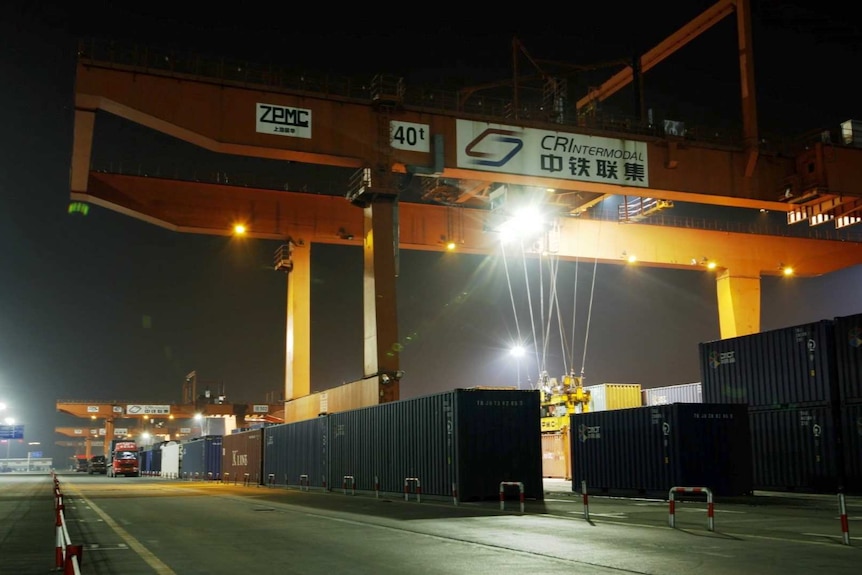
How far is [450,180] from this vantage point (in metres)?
32.0

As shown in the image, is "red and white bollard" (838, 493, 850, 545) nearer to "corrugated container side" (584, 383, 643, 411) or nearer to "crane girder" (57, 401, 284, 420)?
"corrugated container side" (584, 383, 643, 411)

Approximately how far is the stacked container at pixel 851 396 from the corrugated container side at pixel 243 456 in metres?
26.6

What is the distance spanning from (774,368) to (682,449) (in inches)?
187

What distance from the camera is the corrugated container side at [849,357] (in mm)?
22422

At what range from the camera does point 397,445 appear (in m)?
25.0

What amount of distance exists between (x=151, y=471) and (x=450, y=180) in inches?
2281

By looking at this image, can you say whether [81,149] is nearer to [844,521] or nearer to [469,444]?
[469,444]

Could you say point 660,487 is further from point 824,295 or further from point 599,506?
point 824,295

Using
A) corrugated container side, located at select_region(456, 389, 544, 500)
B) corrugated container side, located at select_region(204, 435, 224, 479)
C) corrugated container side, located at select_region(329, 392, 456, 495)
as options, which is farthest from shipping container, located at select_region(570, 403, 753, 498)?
corrugated container side, located at select_region(204, 435, 224, 479)

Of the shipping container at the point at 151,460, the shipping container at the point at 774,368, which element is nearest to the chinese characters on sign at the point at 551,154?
the shipping container at the point at 774,368

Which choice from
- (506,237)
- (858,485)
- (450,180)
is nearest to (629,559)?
(858,485)

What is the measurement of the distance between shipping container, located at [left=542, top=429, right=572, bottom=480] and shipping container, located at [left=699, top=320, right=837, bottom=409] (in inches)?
608

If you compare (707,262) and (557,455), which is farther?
(557,455)

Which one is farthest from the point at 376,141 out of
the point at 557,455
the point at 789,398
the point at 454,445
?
the point at 557,455
